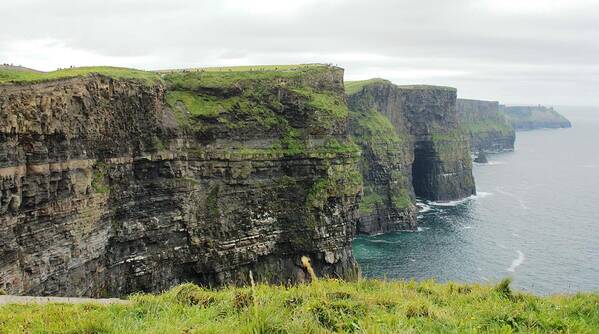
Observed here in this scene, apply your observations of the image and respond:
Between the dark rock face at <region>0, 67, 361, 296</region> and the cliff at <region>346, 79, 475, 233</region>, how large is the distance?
34844 millimetres

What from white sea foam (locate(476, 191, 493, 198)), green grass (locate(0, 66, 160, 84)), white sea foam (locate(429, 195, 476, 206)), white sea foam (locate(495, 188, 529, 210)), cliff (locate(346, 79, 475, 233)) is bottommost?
white sea foam (locate(429, 195, 476, 206))

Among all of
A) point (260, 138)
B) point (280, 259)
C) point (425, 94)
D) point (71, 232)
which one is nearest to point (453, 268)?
point (280, 259)

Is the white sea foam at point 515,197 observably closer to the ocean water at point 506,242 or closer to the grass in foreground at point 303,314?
the ocean water at point 506,242

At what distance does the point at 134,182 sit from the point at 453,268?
1798 inches

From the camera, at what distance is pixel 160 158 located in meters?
49.9

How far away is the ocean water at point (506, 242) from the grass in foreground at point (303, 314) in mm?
37925

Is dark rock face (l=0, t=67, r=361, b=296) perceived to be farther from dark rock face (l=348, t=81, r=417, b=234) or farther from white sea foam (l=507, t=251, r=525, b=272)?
dark rock face (l=348, t=81, r=417, b=234)

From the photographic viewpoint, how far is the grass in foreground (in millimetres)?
11203

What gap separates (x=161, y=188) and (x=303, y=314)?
40.5 metres

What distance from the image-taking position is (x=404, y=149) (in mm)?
116312

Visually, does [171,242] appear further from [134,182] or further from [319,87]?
[319,87]

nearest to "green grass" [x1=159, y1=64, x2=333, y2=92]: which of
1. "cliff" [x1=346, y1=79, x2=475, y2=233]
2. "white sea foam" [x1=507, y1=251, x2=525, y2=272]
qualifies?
"white sea foam" [x1=507, y1=251, x2=525, y2=272]

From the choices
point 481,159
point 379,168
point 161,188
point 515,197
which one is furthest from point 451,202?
point 161,188

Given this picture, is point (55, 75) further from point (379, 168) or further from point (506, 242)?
point (506, 242)
